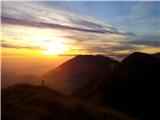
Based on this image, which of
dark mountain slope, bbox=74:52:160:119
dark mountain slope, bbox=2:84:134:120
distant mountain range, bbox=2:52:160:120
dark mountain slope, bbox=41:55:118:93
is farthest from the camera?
dark mountain slope, bbox=41:55:118:93

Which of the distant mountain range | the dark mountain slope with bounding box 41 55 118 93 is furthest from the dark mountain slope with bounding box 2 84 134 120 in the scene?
the dark mountain slope with bounding box 41 55 118 93

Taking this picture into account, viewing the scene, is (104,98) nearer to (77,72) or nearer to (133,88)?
(133,88)

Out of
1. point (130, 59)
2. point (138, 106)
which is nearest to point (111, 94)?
point (138, 106)

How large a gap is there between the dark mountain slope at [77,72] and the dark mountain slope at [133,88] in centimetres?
5270

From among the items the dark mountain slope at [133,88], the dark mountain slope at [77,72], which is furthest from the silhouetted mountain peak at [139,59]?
the dark mountain slope at [77,72]

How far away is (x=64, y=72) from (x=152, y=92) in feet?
354

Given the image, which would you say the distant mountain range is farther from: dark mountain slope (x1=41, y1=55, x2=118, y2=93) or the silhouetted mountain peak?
dark mountain slope (x1=41, y1=55, x2=118, y2=93)

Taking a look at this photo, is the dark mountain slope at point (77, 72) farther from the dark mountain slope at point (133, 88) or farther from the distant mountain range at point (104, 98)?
the distant mountain range at point (104, 98)

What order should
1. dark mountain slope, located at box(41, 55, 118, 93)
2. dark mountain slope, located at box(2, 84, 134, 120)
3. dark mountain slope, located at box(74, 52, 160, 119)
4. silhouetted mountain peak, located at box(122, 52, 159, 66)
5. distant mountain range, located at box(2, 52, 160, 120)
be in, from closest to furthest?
dark mountain slope, located at box(2, 84, 134, 120)
distant mountain range, located at box(2, 52, 160, 120)
dark mountain slope, located at box(74, 52, 160, 119)
silhouetted mountain peak, located at box(122, 52, 159, 66)
dark mountain slope, located at box(41, 55, 118, 93)

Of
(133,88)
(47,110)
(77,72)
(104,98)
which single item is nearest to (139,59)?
(133,88)

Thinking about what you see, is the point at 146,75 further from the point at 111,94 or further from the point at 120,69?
the point at 111,94

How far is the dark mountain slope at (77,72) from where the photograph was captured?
117 m

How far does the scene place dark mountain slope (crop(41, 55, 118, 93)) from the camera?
11693 cm

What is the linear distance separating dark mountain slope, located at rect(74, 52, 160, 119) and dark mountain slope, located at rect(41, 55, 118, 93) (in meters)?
52.7
